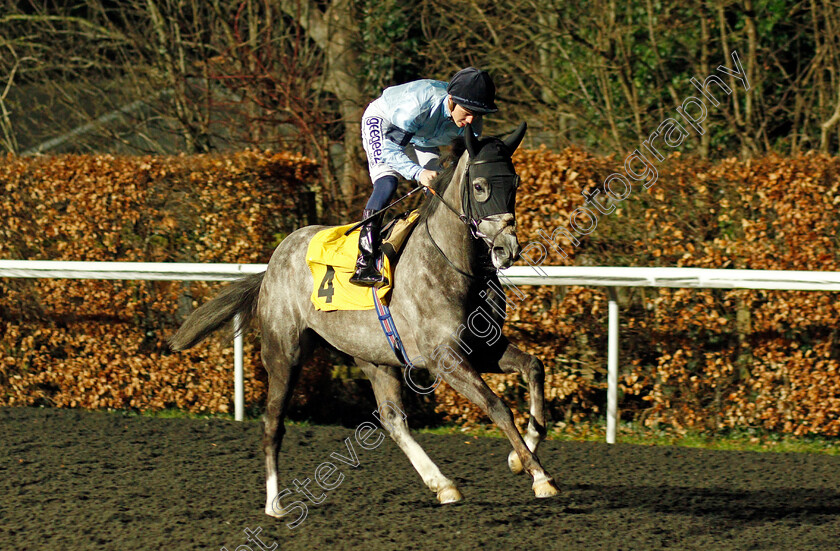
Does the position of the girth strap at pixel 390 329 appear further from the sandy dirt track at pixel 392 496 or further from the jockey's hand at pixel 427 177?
the sandy dirt track at pixel 392 496

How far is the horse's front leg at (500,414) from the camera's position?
323cm

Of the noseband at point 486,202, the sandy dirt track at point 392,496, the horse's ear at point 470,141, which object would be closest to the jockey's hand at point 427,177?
the noseband at point 486,202

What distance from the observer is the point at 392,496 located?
4.18m

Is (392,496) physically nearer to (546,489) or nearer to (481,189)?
(546,489)

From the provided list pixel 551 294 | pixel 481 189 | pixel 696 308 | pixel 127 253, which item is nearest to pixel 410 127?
pixel 481 189

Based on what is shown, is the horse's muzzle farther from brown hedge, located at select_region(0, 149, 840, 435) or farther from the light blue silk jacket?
brown hedge, located at select_region(0, 149, 840, 435)

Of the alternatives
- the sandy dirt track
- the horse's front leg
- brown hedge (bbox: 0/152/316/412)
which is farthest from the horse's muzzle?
brown hedge (bbox: 0/152/316/412)

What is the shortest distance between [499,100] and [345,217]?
2.18 m

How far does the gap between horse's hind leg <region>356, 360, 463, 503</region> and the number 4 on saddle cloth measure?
18.0 inches

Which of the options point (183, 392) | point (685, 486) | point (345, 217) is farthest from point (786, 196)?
point (183, 392)

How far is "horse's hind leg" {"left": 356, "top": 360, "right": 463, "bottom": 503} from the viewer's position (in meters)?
3.90

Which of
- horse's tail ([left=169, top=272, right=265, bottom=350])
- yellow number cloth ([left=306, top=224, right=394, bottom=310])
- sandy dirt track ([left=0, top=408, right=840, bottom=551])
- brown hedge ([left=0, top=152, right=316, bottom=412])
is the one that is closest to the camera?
sandy dirt track ([left=0, top=408, right=840, bottom=551])

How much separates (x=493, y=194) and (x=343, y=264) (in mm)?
972

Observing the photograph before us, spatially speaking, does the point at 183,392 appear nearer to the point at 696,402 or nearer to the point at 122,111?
the point at 696,402
